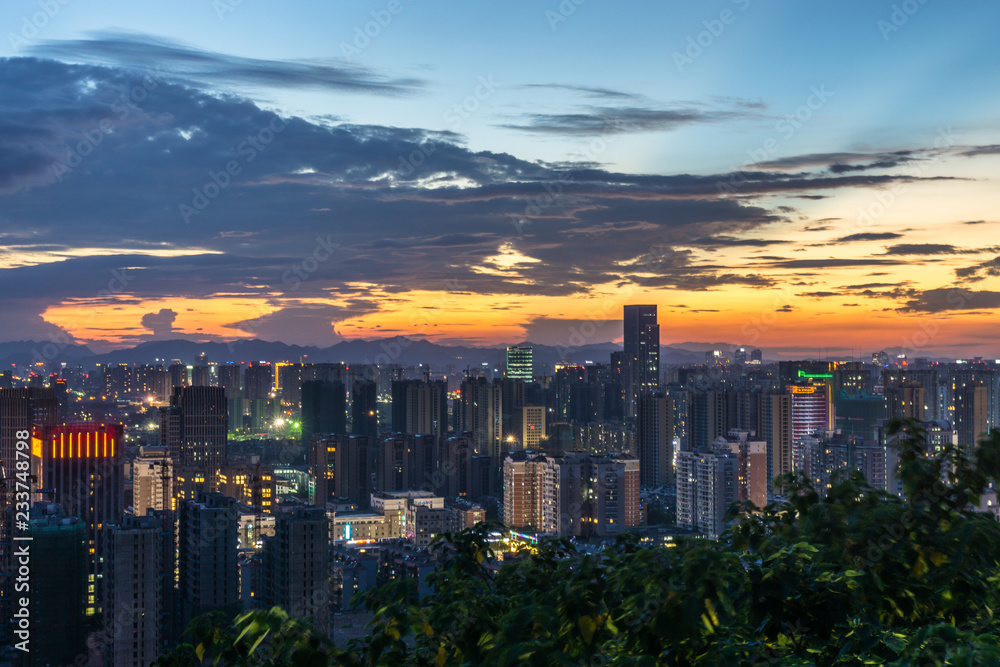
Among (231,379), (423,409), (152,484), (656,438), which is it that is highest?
(231,379)

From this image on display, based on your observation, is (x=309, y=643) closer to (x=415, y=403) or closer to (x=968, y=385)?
(x=968, y=385)

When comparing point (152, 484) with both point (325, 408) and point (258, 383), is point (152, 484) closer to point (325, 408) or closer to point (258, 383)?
point (325, 408)

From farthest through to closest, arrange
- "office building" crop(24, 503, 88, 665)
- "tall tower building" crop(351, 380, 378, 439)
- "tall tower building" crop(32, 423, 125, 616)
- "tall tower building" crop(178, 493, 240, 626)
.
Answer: "tall tower building" crop(351, 380, 378, 439), "tall tower building" crop(32, 423, 125, 616), "tall tower building" crop(178, 493, 240, 626), "office building" crop(24, 503, 88, 665)

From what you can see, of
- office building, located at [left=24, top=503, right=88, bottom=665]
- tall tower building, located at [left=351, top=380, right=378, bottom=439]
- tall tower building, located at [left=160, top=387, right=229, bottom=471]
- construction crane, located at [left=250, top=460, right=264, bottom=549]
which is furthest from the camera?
tall tower building, located at [left=351, top=380, right=378, bottom=439]

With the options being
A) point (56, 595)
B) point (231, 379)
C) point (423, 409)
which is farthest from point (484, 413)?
point (56, 595)

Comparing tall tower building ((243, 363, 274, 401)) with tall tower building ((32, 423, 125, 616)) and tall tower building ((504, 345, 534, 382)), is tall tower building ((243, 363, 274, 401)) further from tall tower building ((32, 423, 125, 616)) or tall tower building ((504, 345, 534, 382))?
tall tower building ((32, 423, 125, 616))

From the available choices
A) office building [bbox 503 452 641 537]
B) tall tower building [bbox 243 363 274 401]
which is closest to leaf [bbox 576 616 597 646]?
office building [bbox 503 452 641 537]

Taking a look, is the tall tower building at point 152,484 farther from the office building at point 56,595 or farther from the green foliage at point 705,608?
the green foliage at point 705,608
